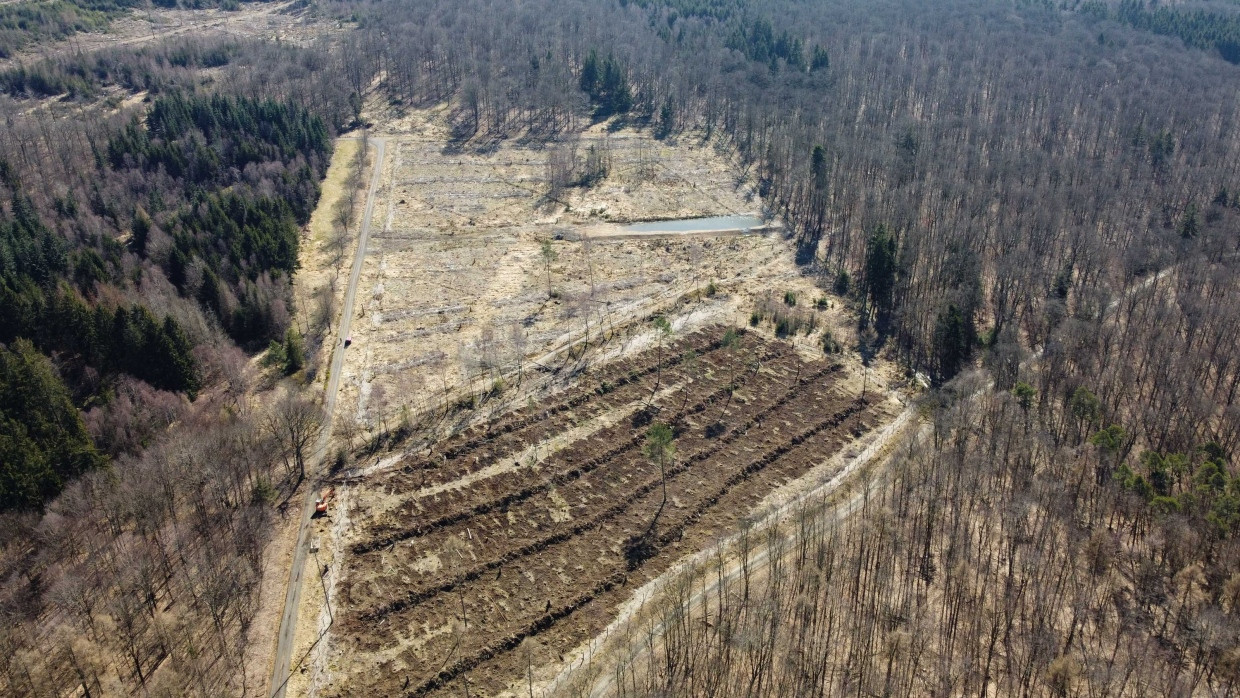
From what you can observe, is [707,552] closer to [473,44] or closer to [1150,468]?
[1150,468]

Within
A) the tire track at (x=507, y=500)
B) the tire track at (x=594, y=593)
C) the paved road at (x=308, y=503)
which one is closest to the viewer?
the tire track at (x=594, y=593)

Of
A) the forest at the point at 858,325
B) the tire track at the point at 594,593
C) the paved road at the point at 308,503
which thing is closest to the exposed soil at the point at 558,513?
the tire track at the point at 594,593

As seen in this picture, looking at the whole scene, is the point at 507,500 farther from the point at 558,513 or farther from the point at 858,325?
the point at 858,325

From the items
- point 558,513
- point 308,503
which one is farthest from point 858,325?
point 308,503

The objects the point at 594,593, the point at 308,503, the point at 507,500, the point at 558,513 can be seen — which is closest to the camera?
the point at 594,593

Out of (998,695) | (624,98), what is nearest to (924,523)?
(998,695)

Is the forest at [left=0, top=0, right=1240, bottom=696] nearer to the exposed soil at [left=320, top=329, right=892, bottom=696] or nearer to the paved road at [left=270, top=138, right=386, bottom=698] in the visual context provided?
the paved road at [left=270, top=138, right=386, bottom=698]

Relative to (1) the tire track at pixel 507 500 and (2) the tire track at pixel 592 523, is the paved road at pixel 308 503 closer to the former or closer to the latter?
(1) the tire track at pixel 507 500
